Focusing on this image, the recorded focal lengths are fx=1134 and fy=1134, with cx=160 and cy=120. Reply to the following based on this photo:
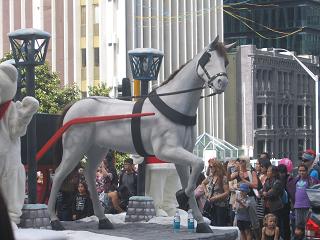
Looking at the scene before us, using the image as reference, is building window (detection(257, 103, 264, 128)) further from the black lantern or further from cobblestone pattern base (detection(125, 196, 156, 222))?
cobblestone pattern base (detection(125, 196, 156, 222))

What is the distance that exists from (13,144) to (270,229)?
6.44m

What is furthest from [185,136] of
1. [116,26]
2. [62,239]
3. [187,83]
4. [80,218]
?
[116,26]

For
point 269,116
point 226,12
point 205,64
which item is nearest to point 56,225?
point 205,64

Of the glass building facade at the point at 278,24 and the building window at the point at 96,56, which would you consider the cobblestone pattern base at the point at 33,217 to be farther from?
the glass building facade at the point at 278,24

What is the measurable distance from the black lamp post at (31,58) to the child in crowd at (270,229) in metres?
4.73

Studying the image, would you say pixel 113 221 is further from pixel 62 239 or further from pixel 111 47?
pixel 111 47

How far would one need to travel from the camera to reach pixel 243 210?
18.1m

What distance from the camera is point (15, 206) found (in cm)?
1216

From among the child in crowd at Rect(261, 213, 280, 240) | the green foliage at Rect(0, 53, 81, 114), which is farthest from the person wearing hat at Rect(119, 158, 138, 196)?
the green foliage at Rect(0, 53, 81, 114)

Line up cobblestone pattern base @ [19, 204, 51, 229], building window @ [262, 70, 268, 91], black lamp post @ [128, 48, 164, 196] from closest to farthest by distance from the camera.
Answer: cobblestone pattern base @ [19, 204, 51, 229], black lamp post @ [128, 48, 164, 196], building window @ [262, 70, 268, 91]

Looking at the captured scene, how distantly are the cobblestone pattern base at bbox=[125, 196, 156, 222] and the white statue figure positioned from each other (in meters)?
4.08

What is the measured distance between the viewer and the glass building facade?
3701 inches

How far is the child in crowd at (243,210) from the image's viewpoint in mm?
18047

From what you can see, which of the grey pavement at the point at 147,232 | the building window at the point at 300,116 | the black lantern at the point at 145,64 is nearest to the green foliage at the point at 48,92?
the black lantern at the point at 145,64
